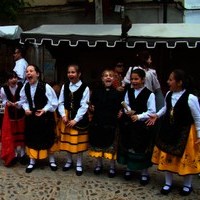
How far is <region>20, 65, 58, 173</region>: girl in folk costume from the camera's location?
5.14 m

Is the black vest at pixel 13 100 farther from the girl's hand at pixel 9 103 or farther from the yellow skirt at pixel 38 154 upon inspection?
the yellow skirt at pixel 38 154

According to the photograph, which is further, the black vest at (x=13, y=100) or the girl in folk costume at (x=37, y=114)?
the black vest at (x=13, y=100)

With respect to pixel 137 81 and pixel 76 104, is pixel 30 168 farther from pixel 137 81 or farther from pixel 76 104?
pixel 137 81

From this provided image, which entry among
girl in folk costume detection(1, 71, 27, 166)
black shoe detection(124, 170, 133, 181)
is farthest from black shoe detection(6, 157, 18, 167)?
black shoe detection(124, 170, 133, 181)

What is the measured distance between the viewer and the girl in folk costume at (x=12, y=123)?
214 inches

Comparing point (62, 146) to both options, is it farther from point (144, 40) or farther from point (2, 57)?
point (2, 57)

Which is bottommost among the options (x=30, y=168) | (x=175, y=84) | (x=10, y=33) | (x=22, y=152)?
(x=30, y=168)

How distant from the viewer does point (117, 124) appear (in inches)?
195

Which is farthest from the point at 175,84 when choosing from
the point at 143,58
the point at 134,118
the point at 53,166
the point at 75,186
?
the point at 53,166

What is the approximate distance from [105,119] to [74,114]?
0.41 meters

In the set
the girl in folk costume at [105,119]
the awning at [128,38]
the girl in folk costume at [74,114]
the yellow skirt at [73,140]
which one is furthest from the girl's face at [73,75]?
the awning at [128,38]

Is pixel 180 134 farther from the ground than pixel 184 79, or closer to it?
closer to it

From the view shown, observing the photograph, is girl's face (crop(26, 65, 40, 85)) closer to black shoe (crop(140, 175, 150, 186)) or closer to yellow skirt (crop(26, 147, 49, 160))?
yellow skirt (crop(26, 147, 49, 160))

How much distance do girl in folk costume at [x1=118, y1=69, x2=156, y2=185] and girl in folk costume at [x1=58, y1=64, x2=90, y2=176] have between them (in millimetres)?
561
